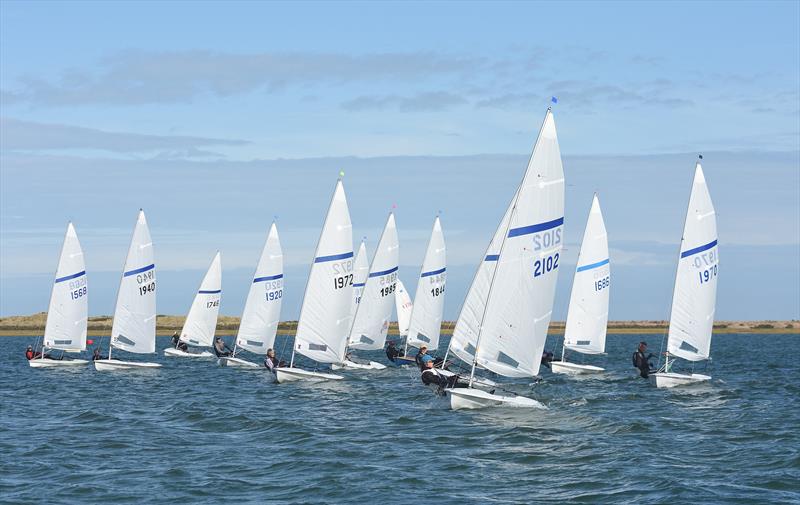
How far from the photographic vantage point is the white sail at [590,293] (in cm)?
5006

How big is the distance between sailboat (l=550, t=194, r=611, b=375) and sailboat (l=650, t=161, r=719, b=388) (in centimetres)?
838

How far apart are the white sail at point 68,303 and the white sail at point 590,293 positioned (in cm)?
2459

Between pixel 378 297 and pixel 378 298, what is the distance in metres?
0.05

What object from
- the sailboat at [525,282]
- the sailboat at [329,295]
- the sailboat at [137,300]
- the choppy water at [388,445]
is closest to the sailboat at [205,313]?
the sailboat at [137,300]

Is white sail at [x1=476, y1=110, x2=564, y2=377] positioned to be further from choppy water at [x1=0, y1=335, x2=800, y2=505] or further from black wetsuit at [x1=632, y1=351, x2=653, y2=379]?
black wetsuit at [x1=632, y1=351, x2=653, y2=379]

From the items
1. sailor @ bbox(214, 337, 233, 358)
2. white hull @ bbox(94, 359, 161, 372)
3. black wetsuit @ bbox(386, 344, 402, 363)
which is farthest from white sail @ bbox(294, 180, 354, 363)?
sailor @ bbox(214, 337, 233, 358)

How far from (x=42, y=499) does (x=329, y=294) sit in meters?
21.6

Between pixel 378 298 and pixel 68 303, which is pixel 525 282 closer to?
pixel 378 298

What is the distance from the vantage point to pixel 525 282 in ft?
98.5

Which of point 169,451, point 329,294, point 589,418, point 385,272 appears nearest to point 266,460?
point 169,451

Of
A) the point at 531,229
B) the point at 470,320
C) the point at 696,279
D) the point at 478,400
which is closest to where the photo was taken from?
the point at 478,400

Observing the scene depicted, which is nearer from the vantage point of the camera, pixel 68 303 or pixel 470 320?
pixel 470 320

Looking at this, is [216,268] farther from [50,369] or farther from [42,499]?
[42,499]

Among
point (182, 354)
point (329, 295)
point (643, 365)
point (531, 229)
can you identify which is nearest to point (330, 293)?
point (329, 295)
